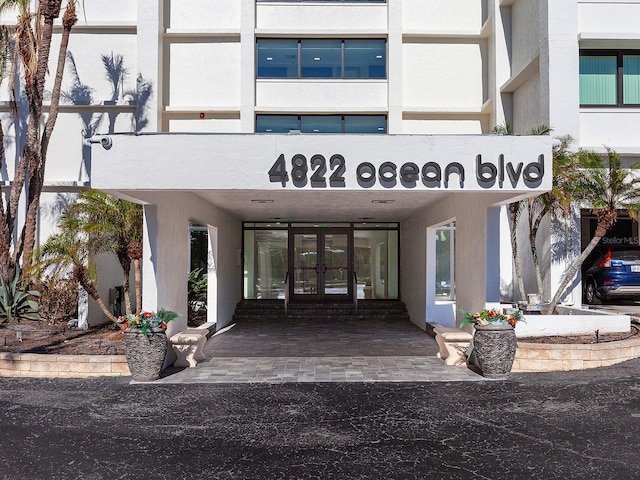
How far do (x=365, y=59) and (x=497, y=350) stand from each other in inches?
525

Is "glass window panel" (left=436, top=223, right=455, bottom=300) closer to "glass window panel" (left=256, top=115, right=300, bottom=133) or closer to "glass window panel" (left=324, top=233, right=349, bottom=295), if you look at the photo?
"glass window panel" (left=324, top=233, right=349, bottom=295)

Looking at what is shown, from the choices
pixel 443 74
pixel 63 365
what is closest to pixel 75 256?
pixel 63 365

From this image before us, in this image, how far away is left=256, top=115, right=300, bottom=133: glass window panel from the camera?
19.0 metres

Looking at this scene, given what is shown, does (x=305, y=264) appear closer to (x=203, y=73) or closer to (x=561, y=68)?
(x=203, y=73)

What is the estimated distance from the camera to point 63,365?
28.8 ft

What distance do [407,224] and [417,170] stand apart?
9177 millimetres

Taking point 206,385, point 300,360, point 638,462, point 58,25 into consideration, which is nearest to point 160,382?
point 206,385

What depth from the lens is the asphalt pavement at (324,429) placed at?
16.5 feet

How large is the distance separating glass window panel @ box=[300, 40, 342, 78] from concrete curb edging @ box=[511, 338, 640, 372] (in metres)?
12.8

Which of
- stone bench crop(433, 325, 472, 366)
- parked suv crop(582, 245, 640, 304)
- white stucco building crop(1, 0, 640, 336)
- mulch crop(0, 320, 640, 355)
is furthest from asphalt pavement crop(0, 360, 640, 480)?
parked suv crop(582, 245, 640, 304)

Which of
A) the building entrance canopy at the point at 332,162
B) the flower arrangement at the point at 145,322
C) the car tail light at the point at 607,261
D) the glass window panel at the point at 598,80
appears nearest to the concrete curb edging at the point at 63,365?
the flower arrangement at the point at 145,322

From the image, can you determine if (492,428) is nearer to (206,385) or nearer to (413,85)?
(206,385)

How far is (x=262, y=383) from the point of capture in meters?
8.41

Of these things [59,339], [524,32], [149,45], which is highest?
[149,45]
